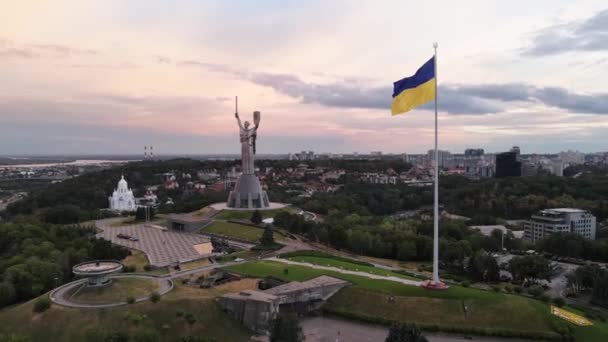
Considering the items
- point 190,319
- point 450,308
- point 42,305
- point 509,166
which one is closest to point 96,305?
point 42,305

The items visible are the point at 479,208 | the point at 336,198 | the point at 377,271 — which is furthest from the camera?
the point at 479,208

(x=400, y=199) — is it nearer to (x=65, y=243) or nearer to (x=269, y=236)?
(x=269, y=236)

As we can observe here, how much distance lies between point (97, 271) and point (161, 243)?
671 inches

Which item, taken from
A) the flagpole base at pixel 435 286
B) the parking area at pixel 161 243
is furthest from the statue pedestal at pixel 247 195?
the flagpole base at pixel 435 286

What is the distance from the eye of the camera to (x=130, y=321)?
79.2 ft

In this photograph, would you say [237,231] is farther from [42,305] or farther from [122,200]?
[122,200]

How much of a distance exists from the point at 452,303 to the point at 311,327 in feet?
26.2

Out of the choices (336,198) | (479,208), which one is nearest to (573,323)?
(336,198)

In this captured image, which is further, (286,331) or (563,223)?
(563,223)

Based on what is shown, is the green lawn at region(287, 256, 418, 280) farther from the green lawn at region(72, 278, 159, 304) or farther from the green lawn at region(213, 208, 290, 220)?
the green lawn at region(213, 208, 290, 220)

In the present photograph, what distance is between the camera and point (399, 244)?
4056 centimetres

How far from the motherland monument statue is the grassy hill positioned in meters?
31.2

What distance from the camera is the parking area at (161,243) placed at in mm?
38222

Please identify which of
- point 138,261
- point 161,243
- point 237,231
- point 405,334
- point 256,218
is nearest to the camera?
point 405,334
